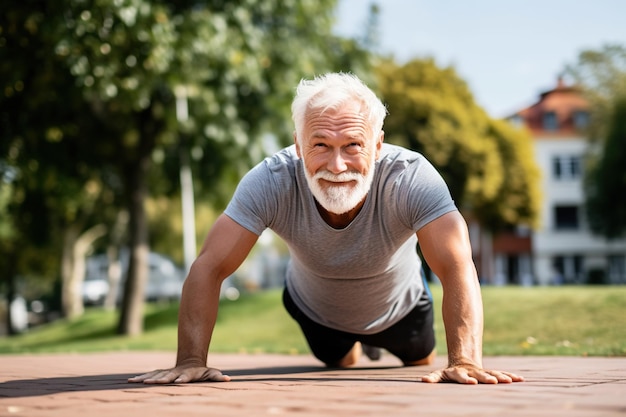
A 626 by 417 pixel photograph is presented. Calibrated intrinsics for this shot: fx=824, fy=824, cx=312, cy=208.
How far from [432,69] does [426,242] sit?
1311 inches

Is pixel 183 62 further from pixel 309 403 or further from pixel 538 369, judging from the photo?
pixel 309 403

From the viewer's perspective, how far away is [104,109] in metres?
16.2

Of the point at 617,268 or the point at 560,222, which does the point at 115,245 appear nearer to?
the point at 560,222

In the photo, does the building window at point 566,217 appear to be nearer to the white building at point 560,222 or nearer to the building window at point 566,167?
the white building at point 560,222

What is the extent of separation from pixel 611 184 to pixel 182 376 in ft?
137

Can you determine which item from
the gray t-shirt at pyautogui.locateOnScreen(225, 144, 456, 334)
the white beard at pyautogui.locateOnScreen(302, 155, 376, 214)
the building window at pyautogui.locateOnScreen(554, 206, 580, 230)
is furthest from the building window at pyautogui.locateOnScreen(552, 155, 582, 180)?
the white beard at pyautogui.locateOnScreen(302, 155, 376, 214)

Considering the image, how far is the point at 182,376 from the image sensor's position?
4113 millimetres

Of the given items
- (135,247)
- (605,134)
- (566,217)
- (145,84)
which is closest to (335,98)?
(145,84)

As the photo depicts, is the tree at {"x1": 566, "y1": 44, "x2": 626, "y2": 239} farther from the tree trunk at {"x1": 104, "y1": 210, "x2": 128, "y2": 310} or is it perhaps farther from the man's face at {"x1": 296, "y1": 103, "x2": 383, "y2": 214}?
the man's face at {"x1": 296, "y1": 103, "x2": 383, "y2": 214}

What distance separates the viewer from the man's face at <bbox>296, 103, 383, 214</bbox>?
4293 millimetres

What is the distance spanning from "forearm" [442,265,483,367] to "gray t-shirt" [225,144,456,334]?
39 centimetres

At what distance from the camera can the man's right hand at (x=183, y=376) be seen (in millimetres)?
4109

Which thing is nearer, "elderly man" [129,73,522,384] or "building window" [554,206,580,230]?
"elderly man" [129,73,522,384]

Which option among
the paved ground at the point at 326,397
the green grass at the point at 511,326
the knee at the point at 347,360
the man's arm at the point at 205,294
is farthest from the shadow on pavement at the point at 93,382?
the green grass at the point at 511,326
